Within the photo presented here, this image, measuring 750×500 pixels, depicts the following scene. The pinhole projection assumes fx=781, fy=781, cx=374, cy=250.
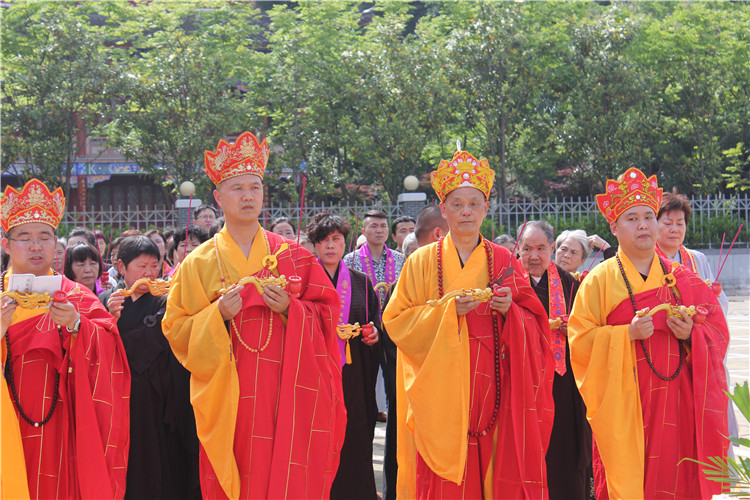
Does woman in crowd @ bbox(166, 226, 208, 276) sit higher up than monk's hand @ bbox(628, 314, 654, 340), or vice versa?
woman in crowd @ bbox(166, 226, 208, 276)

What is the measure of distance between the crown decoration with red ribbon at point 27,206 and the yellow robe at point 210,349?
741mm

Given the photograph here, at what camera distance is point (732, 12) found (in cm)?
A: 1936

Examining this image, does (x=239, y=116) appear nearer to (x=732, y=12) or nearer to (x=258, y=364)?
(x=732, y=12)

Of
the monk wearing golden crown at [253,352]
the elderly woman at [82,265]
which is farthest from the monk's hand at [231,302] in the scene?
the elderly woman at [82,265]

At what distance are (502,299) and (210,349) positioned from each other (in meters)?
1.39

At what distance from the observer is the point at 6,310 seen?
3.48m

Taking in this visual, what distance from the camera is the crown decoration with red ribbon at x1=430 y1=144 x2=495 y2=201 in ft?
13.1

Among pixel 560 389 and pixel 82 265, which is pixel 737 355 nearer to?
pixel 560 389

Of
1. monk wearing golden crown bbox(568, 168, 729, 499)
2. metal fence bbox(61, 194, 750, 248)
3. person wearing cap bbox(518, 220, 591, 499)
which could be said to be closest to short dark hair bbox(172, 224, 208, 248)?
person wearing cap bbox(518, 220, 591, 499)

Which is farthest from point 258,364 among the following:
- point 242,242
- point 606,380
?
point 606,380

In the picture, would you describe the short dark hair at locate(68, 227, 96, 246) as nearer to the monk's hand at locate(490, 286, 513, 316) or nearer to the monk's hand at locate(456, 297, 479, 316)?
the monk's hand at locate(456, 297, 479, 316)

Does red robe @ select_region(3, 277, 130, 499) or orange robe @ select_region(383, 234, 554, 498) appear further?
orange robe @ select_region(383, 234, 554, 498)

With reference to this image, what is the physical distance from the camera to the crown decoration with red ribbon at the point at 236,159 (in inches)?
149

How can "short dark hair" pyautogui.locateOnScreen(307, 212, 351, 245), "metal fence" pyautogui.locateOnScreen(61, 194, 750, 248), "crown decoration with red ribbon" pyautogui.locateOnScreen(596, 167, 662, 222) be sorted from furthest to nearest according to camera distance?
"metal fence" pyautogui.locateOnScreen(61, 194, 750, 248), "short dark hair" pyautogui.locateOnScreen(307, 212, 351, 245), "crown decoration with red ribbon" pyautogui.locateOnScreen(596, 167, 662, 222)
